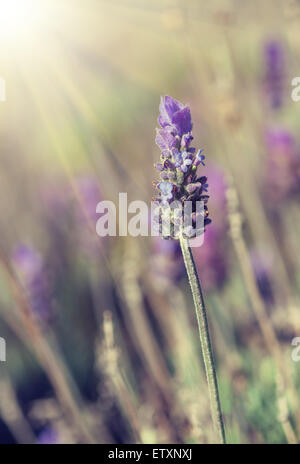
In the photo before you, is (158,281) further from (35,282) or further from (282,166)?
(282,166)

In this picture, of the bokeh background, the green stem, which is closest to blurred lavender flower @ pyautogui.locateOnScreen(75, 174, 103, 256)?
the bokeh background

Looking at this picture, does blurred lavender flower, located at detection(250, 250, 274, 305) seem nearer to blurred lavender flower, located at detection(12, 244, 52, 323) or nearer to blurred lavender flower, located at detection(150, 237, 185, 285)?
blurred lavender flower, located at detection(150, 237, 185, 285)

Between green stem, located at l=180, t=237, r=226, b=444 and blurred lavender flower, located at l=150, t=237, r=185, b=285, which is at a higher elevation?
blurred lavender flower, located at l=150, t=237, r=185, b=285

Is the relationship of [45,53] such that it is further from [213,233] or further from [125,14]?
[125,14]

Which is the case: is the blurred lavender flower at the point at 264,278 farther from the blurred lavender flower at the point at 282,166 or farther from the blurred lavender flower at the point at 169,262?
the blurred lavender flower at the point at 169,262

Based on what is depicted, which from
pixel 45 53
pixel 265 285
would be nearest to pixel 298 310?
pixel 265 285
